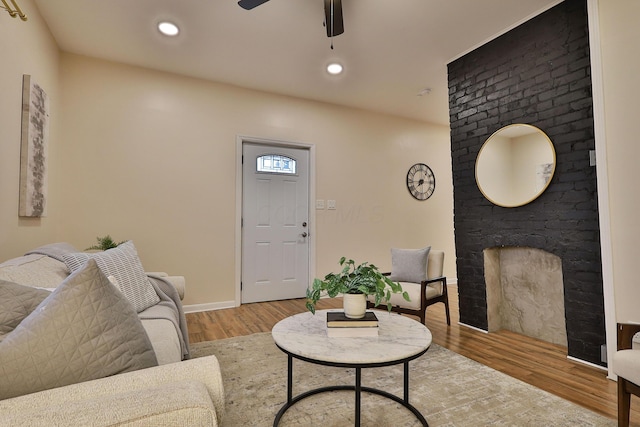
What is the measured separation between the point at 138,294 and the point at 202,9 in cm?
221

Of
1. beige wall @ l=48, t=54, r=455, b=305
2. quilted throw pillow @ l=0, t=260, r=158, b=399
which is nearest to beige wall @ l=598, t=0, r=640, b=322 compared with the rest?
quilted throw pillow @ l=0, t=260, r=158, b=399

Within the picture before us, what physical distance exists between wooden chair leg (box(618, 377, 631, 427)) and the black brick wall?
90 centimetres

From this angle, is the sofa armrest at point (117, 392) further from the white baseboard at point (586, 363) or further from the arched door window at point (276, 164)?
the arched door window at point (276, 164)

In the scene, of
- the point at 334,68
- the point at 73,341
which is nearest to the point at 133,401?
the point at 73,341

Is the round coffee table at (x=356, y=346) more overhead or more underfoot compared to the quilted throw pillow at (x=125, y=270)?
more underfoot

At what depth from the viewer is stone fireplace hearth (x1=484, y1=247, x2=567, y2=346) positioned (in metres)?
2.71

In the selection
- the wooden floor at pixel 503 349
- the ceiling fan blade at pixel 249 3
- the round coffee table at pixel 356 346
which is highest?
the ceiling fan blade at pixel 249 3

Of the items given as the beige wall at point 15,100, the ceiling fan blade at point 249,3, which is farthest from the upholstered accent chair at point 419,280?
the beige wall at point 15,100

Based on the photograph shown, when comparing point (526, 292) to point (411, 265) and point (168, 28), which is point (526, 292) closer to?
point (411, 265)

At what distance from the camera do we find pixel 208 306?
3.81 meters

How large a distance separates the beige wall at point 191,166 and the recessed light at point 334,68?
2.80 ft

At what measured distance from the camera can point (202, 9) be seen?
2631mm

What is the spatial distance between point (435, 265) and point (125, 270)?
2715 millimetres

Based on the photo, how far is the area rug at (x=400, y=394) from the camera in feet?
5.45
